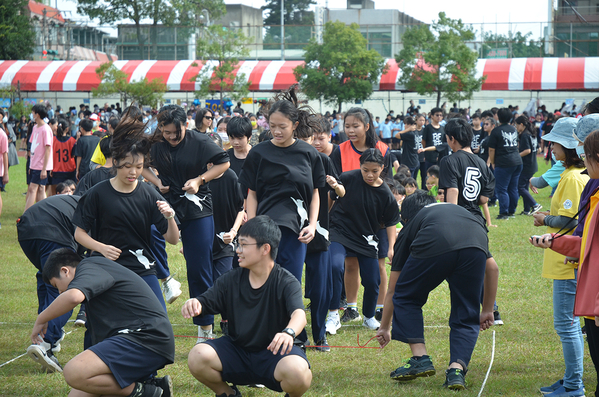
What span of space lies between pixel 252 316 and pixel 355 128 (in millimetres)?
2863

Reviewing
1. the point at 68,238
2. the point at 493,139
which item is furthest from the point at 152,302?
the point at 493,139

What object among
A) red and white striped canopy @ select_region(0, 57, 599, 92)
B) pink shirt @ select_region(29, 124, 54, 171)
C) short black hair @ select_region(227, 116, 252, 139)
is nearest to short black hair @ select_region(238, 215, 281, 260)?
short black hair @ select_region(227, 116, 252, 139)

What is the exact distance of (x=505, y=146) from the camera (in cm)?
1169

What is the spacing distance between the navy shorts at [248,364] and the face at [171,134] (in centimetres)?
214

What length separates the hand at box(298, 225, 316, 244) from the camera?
4.54 metres

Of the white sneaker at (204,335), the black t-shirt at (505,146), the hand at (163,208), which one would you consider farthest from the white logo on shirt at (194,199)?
the black t-shirt at (505,146)

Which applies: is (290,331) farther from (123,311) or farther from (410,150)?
(410,150)

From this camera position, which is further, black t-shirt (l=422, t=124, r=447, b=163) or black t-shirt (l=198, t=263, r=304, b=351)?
black t-shirt (l=422, t=124, r=447, b=163)

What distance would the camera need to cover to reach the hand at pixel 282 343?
320cm

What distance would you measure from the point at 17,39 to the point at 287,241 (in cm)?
3899

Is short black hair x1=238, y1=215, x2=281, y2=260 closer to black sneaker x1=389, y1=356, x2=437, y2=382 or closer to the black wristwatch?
the black wristwatch

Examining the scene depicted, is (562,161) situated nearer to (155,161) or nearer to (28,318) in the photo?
(155,161)

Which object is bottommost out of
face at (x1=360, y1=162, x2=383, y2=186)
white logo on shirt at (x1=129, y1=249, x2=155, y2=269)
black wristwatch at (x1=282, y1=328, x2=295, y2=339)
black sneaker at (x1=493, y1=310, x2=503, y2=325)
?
black sneaker at (x1=493, y1=310, x2=503, y2=325)

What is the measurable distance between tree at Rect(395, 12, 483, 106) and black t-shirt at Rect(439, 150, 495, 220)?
2200cm
